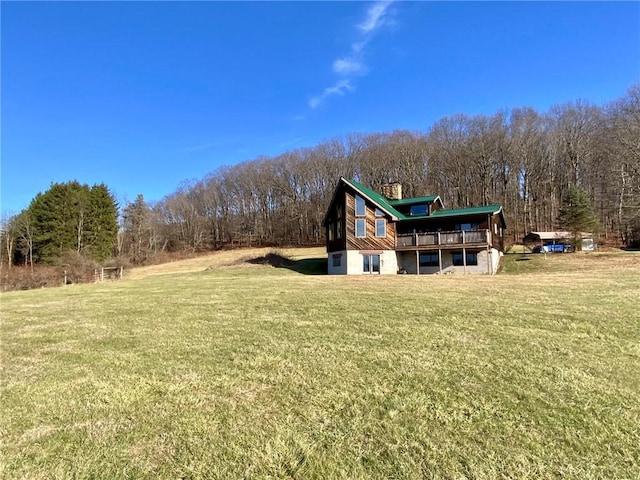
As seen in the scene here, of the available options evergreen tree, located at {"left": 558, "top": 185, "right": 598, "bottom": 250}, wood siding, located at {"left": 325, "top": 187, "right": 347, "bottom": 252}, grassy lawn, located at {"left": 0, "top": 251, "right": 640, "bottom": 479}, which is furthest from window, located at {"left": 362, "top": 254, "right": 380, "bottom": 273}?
evergreen tree, located at {"left": 558, "top": 185, "right": 598, "bottom": 250}

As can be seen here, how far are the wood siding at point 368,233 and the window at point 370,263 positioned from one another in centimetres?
72

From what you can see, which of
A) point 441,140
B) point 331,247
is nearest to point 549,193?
point 441,140

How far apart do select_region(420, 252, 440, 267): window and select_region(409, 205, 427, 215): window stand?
3640 millimetres

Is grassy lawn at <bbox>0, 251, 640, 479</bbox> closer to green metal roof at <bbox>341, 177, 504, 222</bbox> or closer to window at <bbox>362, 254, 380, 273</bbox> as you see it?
green metal roof at <bbox>341, 177, 504, 222</bbox>

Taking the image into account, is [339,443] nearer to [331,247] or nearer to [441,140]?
[331,247]

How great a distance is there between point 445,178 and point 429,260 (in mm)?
31828

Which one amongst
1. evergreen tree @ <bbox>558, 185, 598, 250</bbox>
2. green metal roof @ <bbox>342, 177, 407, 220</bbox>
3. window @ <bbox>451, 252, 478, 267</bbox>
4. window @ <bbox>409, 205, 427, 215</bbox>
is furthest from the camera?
evergreen tree @ <bbox>558, 185, 598, 250</bbox>

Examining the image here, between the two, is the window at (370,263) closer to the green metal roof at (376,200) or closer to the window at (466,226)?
the green metal roof at (376,200)

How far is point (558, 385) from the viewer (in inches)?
197

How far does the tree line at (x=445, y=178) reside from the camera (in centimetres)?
4791

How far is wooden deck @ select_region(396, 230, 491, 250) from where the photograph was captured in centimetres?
2651

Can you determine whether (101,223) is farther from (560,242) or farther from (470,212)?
(560,242)

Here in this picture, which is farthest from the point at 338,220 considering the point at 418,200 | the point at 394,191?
the point at 394,191

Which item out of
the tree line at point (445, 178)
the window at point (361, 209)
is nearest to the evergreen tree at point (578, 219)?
the tree line at point (445, 178)
